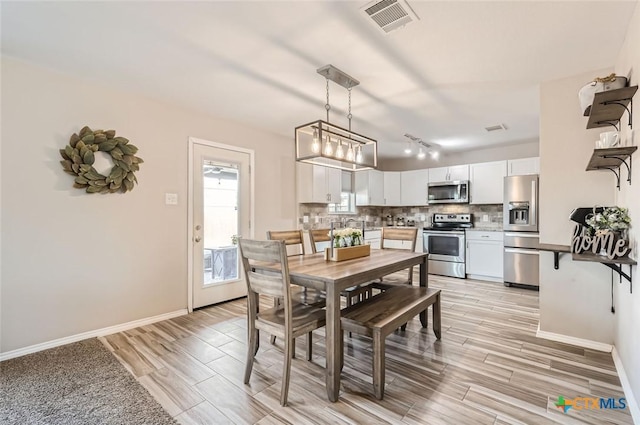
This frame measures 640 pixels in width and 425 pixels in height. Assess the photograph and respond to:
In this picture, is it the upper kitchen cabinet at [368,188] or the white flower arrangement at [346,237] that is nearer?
the white flower arrangement at [346,237]

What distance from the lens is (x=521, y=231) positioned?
443cm

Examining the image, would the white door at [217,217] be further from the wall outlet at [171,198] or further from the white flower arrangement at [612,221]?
the white flower arrangement at [612,221]

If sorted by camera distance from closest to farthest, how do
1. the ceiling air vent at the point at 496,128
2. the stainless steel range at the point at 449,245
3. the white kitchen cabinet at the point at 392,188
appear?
the ceiling air vent at the point at 496,128 < the stainless steel range at the point at 449,245 < the white kitchen cabinet at the point at 392,188

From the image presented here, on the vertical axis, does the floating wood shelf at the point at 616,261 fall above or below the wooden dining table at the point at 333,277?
→ above

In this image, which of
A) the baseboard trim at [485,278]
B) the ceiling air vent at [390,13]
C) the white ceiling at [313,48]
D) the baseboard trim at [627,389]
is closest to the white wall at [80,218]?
the white ceiling at [313,48]

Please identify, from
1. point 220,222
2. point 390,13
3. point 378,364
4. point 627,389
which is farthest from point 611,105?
point 220,222

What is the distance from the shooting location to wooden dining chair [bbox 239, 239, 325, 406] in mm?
1762

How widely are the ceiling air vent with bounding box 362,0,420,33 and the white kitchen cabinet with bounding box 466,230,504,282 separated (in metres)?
4.11

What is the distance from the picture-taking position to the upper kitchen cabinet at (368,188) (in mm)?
5887

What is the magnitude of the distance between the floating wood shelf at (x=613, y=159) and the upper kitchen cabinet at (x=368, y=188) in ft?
12.4

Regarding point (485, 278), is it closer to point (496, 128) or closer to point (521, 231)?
point (521, 231)

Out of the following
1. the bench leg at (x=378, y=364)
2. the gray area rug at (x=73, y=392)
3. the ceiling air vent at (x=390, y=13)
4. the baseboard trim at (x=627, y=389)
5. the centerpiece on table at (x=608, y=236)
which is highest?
the ceiling air vent at (x=390, y=13)

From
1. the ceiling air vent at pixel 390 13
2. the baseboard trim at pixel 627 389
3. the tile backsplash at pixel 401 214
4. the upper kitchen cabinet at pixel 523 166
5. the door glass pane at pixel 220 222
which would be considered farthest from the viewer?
the tile backsplash at pixel 401 214

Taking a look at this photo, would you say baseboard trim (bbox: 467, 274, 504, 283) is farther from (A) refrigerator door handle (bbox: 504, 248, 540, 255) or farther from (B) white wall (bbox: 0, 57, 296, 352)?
(B) white wall (bbox: 0, 57, 296, 352)
